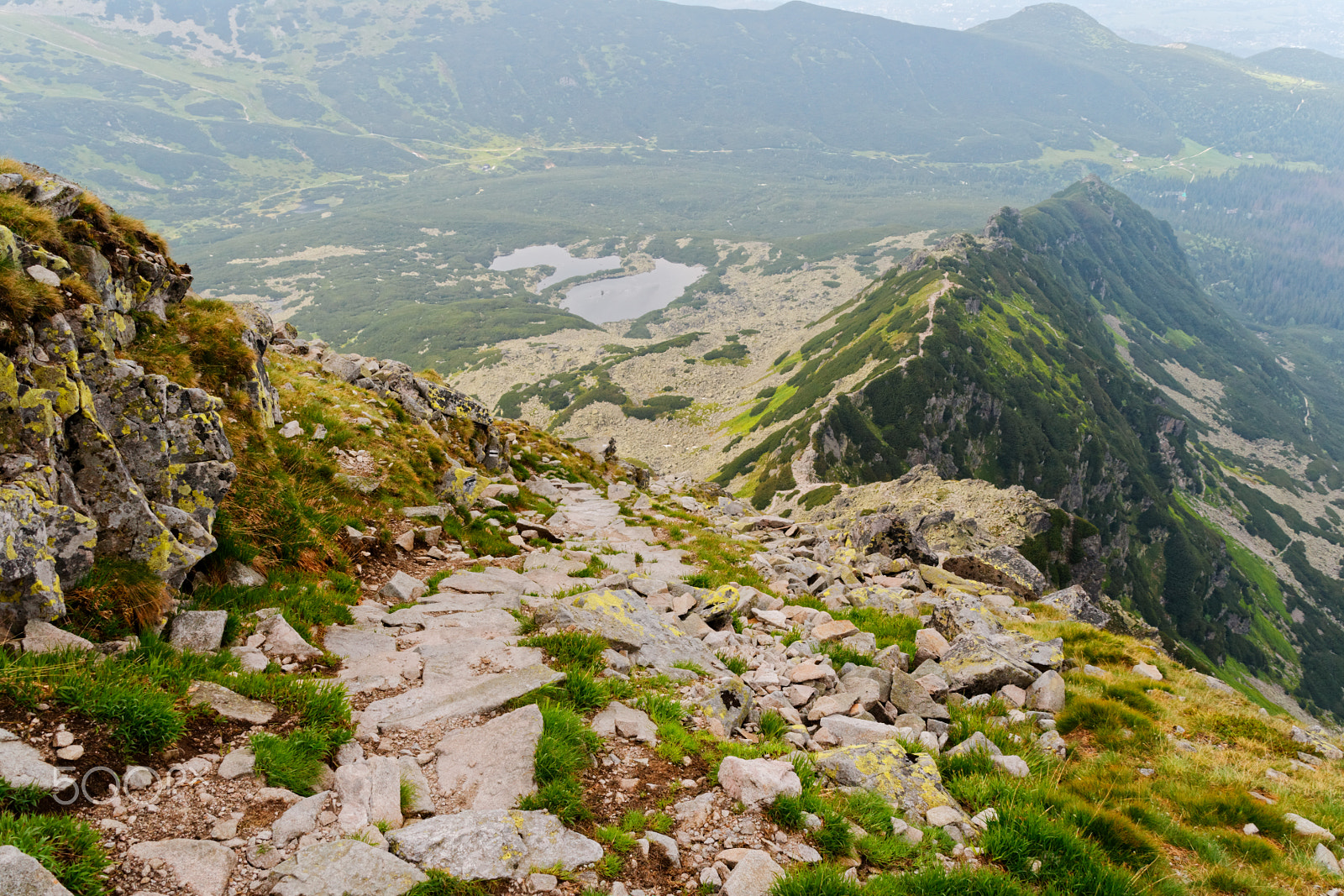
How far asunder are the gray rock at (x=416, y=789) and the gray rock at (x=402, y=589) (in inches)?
267

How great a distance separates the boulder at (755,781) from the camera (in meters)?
8.82

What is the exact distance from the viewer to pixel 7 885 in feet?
16.4

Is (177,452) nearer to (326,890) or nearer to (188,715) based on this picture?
(188,715)

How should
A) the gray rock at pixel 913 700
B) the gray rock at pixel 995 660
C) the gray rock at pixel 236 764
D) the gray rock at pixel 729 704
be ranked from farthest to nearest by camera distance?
the gray rock at pixel 995 660 < the gray rock at pixel 913 700 < the gray rock at pixel 729 704 < the gray rock at pixel 236 764

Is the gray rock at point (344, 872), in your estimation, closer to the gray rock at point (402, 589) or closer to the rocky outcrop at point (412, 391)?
the gray rock at point (402, 589)

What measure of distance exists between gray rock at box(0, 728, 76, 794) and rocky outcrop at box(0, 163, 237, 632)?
6.95ft

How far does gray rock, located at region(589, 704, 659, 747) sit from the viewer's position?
9.81m

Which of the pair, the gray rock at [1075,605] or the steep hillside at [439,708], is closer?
the steep hillside at [439,708]

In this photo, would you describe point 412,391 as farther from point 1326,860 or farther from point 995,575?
point 1326,860

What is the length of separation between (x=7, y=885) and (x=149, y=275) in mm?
14577

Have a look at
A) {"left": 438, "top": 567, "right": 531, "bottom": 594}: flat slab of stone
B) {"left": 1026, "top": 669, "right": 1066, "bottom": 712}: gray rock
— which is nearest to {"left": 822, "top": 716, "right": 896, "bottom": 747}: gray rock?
{"left": 1026, "top": 669, "right": 1066, "bottom": 712}: gray rock

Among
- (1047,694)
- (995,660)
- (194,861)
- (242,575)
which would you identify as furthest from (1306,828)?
(242,575)

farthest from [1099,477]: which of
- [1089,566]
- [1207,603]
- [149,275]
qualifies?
[149,275]

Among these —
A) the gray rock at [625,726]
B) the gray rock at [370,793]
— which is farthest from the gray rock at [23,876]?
the gray rock at [625,726]
